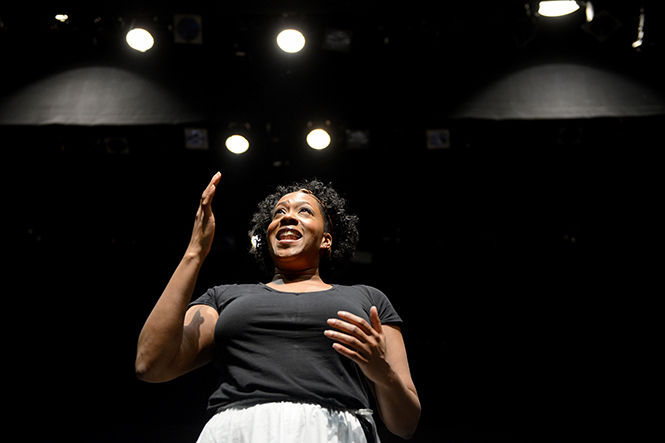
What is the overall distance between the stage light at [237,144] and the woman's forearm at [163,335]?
1.31m

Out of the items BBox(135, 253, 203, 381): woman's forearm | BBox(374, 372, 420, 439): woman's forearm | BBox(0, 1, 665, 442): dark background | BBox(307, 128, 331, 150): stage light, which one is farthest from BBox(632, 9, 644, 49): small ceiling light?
BBox(135, 253, 203, 381): woman's forearm

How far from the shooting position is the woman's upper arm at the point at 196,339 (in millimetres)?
1305

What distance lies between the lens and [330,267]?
1.90m

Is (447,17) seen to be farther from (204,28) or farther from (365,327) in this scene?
(365,327)

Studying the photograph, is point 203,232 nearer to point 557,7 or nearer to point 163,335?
point 163,335

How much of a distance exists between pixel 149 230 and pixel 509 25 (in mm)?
2256

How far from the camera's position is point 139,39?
88.9 inches

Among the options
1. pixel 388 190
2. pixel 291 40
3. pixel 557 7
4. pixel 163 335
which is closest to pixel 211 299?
pixel 163 335

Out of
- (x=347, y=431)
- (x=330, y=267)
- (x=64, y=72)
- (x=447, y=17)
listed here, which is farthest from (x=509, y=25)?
(x=64, y=72)

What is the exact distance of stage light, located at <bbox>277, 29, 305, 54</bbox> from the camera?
2240 millimetres

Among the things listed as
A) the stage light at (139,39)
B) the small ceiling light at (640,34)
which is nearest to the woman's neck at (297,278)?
the stage light at (139,39)

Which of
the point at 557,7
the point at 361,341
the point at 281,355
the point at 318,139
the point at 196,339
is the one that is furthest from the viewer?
the point at 318,139

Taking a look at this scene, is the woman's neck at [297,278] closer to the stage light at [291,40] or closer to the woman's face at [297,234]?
the woman's face at [297,234]

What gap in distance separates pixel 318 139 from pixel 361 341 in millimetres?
1491
